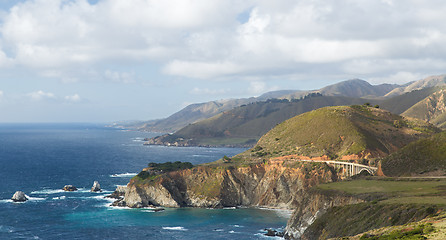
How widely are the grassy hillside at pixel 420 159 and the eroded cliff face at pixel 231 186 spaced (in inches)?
893

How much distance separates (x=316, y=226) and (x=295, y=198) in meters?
45.9

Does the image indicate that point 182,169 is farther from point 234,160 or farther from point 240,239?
point 240,239

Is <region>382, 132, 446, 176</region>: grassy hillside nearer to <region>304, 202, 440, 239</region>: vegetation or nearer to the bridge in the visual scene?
the bridge

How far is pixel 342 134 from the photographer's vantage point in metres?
170

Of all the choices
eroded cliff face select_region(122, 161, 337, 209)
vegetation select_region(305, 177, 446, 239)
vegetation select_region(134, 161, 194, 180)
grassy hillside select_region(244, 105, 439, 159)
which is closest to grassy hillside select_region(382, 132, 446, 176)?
vegetation select_region(305, 177, 446, 239)

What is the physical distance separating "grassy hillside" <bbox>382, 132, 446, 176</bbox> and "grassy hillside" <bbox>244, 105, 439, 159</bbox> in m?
22.1

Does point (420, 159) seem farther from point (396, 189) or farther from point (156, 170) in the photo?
point (156, 170)

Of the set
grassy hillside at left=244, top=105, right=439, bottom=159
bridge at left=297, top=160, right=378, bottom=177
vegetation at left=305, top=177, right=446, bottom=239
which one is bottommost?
vegetation at left=305, top=177, right=446, bottom=239

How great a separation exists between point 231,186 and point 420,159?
5918cm

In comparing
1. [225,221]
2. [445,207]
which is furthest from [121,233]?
[445,207]

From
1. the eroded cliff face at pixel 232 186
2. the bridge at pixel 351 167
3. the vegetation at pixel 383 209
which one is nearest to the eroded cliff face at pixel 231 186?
the eroded cliff face at pixel 232 186

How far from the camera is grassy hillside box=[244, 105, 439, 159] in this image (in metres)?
165

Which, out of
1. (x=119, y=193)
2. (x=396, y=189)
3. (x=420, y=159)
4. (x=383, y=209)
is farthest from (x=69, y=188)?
(x=420, y=159)

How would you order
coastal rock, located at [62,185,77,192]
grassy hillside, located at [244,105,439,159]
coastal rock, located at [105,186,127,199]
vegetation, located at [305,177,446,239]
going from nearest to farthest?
vegetation, located at [305,177,446,239], coastal rock, located at [105,186,127,199], grassy hillside, located at [244,105,439,159], coastal rock, located at [62,185,77,192]
